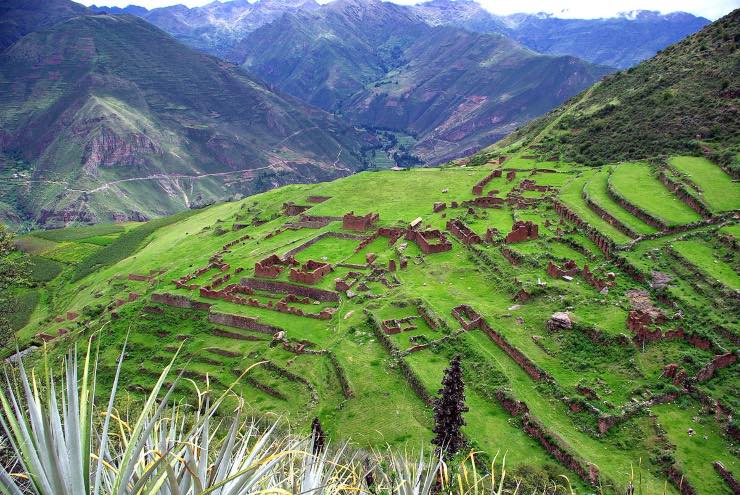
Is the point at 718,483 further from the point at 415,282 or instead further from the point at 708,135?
the point at 708,135

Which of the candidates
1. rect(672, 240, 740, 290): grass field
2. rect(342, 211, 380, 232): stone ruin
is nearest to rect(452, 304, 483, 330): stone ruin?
rect(672, 240, 740, 290): grass field

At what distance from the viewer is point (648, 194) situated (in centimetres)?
5097

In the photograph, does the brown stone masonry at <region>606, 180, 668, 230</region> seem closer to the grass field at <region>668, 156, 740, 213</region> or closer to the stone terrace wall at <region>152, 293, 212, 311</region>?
the grass field at <region>668, 156, 740, 213</region>

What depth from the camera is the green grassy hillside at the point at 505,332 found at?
1005 inches

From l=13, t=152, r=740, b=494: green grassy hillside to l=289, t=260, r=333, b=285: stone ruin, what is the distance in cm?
71

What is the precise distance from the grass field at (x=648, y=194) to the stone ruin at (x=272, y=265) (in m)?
34.2

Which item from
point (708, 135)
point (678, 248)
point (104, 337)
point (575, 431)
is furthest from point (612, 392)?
point (708, 135)

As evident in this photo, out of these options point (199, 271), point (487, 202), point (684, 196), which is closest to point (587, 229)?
point (684, 196)

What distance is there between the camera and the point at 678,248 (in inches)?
1496

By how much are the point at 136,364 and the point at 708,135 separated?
68.6 metres

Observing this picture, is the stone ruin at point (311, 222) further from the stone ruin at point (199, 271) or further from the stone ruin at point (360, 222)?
the stone ruin at point (199, 271)

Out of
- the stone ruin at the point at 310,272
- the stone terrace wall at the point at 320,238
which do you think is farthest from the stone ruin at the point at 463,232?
the stone ruin at the point at 310,272

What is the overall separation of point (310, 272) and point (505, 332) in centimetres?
2152

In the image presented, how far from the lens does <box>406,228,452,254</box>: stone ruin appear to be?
51312 mm
